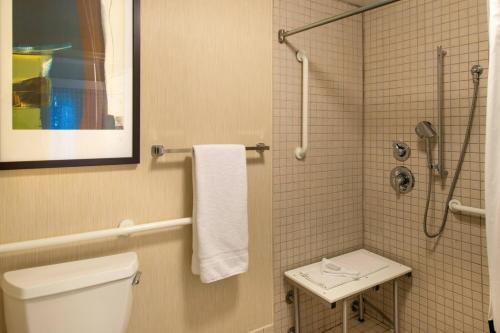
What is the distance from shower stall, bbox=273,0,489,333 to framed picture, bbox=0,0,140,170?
81 cm

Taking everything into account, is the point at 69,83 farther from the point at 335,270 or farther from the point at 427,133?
the point at 427,133

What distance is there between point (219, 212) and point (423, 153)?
1257mm

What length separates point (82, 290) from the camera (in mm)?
1127

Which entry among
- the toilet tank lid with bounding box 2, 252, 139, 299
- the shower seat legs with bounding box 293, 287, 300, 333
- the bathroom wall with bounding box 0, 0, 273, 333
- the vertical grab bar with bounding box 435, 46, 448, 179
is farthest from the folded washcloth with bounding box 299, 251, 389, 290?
the toilet tank lid with bounding box 2, 252, 139, 299

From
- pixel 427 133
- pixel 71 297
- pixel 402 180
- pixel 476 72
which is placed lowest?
pixel 71 297

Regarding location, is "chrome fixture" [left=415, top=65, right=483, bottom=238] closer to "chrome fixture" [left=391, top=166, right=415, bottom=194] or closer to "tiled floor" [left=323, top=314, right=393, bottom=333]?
"chrome fixture" [left=391, top=166, right=415, bottom=194]

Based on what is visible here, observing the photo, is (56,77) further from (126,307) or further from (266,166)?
(266,166)

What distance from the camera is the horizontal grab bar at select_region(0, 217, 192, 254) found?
1131 millimetres

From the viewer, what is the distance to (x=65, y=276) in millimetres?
1117

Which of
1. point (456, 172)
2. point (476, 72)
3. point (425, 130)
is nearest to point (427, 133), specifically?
point (425, 130)

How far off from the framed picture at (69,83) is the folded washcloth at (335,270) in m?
1.19

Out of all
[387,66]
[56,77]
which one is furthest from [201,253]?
[387,66]

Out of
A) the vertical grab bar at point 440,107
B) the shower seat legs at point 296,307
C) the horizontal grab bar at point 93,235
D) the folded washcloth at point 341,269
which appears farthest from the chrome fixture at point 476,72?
the horizontal grab bar at point 93,235

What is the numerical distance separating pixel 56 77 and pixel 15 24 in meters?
0.20
